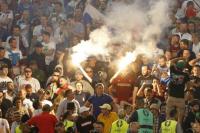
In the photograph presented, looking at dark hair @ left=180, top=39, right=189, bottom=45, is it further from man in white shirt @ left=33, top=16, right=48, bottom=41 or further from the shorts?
man in white shirt @ left=33, top=16, right=48, bottom=41

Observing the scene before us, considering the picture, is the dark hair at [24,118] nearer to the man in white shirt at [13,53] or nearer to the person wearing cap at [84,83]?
the person wearing cap at [84,83]

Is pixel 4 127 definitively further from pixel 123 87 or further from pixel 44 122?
pixel 123 87

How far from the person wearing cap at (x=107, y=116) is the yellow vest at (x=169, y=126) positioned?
186cm

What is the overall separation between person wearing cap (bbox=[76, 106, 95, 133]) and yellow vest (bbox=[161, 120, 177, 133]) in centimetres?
187

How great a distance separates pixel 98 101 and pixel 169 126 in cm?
312

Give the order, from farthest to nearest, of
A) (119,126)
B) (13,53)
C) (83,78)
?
(13,53) → (83,78) → (119,126)

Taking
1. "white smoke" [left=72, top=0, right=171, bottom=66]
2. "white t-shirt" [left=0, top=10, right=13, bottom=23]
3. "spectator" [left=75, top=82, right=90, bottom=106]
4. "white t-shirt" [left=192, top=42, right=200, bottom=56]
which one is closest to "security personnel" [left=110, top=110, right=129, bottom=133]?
"spectator" [left=75, top=82, right=90, bottom=106]

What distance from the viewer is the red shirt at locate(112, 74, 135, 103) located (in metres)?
20.8

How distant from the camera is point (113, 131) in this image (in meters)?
17.6

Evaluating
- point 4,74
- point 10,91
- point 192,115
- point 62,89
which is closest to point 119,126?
point 192,115

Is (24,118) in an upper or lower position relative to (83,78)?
lower

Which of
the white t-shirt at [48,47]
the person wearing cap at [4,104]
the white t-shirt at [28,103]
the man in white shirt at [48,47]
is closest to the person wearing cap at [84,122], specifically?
the white t-shirt at [28,103]

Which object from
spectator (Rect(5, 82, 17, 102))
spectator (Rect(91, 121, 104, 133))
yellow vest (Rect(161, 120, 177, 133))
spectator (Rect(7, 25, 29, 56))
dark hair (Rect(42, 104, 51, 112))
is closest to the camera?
yellow vest (Rect(161, 120, 177, 133))

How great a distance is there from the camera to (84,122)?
18.0 m
